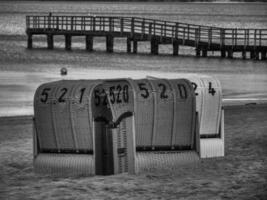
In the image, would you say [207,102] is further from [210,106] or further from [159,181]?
[159,181]

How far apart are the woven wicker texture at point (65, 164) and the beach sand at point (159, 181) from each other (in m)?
0.12

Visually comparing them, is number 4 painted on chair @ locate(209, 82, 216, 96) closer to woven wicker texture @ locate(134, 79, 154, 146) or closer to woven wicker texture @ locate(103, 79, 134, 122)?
woven wicker texture @ locate(134, 79, 154, 146)

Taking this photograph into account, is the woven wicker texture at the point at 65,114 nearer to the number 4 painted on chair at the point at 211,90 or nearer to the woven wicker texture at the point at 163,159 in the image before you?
the woven wicker texture at the point at 163,159

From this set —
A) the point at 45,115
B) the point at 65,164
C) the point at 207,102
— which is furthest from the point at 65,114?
the point at 207,102

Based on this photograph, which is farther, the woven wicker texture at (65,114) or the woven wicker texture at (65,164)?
the woven wicker texture at (65,164)

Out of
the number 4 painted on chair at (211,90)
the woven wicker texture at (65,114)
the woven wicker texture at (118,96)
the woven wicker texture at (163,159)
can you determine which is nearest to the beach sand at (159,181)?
the woven wicker texture at (163,159)

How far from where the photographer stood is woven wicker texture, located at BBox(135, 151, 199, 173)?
382 inches

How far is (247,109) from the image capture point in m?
17.6

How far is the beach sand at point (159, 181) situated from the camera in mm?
8719

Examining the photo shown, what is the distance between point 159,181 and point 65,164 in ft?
4.13

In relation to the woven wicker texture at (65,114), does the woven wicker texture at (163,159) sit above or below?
below

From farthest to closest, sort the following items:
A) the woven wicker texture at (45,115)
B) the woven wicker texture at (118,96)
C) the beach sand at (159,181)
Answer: the woven wicker texture at (45,115), the woven wicker texture at (118,96), the beach sand at (159,181)

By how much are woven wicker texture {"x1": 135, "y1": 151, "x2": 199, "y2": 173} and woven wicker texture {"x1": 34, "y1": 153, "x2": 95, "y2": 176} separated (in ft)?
2.09

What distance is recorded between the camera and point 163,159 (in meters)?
9.84
